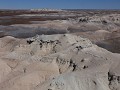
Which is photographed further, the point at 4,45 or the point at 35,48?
the point at 4,45

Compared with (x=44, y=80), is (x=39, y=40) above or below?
above

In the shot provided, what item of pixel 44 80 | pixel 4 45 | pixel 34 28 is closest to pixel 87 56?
pixel 44 80

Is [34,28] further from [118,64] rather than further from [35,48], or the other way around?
[118,64]

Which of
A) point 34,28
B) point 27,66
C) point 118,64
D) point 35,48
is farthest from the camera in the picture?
point 34,28

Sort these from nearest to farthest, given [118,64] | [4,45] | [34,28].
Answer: [118,64] < [4,45] < [34,28]

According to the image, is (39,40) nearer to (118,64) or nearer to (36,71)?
(36,71)

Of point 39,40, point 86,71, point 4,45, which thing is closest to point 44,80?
point 86,71
